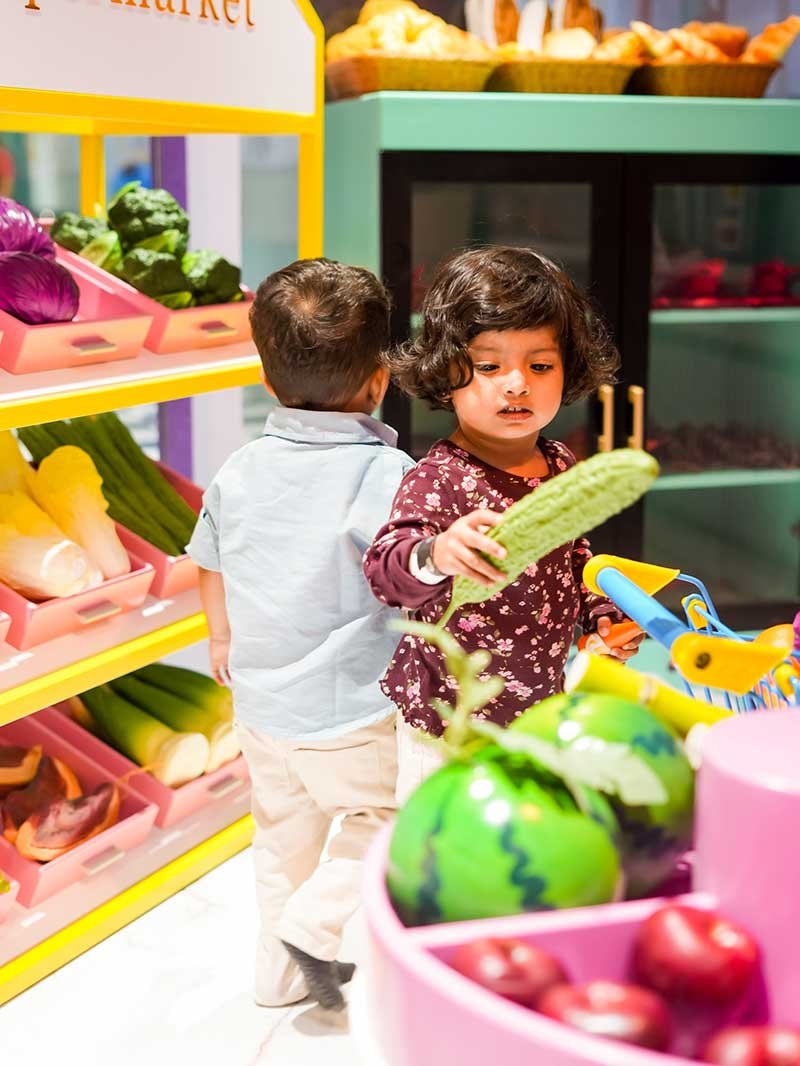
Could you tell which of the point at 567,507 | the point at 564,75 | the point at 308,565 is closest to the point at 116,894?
the point at 308,565

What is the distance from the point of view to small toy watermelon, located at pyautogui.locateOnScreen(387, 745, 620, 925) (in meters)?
0.73

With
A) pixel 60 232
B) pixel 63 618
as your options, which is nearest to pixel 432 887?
pixel 63 618

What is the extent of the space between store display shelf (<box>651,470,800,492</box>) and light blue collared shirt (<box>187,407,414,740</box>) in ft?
6.22

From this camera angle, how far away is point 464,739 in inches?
31.9

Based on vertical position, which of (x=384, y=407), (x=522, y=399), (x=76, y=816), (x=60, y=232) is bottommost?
(x=76, y=816)

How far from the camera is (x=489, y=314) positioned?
62.2 inches

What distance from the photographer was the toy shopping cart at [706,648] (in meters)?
0.91

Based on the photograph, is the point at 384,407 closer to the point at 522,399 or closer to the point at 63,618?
the point at 63,618

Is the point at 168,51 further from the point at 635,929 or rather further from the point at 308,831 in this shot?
the point at 635,929

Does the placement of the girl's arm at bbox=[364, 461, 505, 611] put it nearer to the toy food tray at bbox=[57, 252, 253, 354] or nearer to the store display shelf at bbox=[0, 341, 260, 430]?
the store display shelf at bbox=[0, 341, 260, 430]

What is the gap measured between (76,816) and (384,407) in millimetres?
1399

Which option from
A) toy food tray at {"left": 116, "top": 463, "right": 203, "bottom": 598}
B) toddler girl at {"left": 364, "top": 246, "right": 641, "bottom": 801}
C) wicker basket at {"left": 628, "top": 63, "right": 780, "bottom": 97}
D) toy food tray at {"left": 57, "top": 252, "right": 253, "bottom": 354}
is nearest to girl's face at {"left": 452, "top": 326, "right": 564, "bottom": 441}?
toddler girl at {"left": 364, "top": 246, "right": 641, "bottom": 801}

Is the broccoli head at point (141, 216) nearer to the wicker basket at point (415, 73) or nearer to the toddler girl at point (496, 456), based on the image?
the wicker basket at point (415, 73)

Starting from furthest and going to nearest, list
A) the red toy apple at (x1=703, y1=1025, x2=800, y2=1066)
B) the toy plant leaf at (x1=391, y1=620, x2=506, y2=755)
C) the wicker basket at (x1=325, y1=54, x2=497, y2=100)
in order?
the wicker basket at (x1=325, y1=54, x2=497, y2=100) → the toy plant leaf at (x1=391, y1=620, x2=506, y2=755) → the red toy apple at (x1=703, y1=1025, x2=800, y2=1066)
